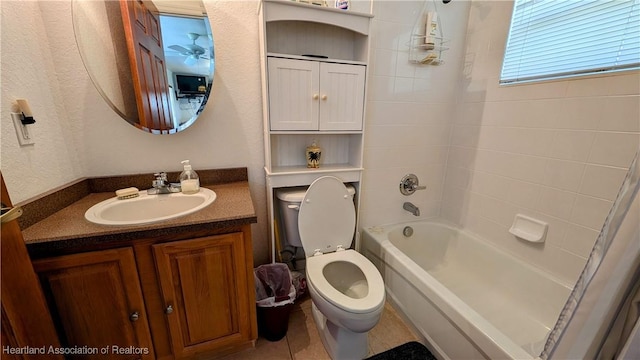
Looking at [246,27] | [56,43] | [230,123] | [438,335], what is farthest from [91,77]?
[438,335]

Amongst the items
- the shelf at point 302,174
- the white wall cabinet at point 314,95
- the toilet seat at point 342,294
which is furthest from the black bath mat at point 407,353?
the white wall cabinet at point 314,95

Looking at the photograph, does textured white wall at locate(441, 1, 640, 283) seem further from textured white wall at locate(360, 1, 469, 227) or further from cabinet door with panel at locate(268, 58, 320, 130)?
cabinet door with panel at locate(268, 58, 320, 130)

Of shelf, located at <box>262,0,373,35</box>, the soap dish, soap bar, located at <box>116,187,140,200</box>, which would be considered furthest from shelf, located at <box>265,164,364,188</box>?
the soap dish

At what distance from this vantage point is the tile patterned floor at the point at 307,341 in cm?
124

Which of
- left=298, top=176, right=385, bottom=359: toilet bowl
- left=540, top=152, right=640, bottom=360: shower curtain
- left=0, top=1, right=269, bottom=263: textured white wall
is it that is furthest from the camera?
left=298, top=176, right=385, bottom=359: toilet bowl

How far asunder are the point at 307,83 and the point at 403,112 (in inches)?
30.2

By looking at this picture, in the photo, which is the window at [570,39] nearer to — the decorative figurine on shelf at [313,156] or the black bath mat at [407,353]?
the decorative figurine on shelf at [313,156]

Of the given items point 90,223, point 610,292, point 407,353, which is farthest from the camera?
point 407,353

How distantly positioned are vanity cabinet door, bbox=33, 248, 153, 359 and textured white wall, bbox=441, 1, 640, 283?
6.67ft

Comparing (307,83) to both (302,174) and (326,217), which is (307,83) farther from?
(326,217)

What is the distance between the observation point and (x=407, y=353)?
4.16 feet

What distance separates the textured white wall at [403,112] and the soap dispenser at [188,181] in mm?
1092

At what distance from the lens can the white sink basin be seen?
1106 mm

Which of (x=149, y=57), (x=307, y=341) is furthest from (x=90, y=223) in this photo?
(x=307, y=341)
